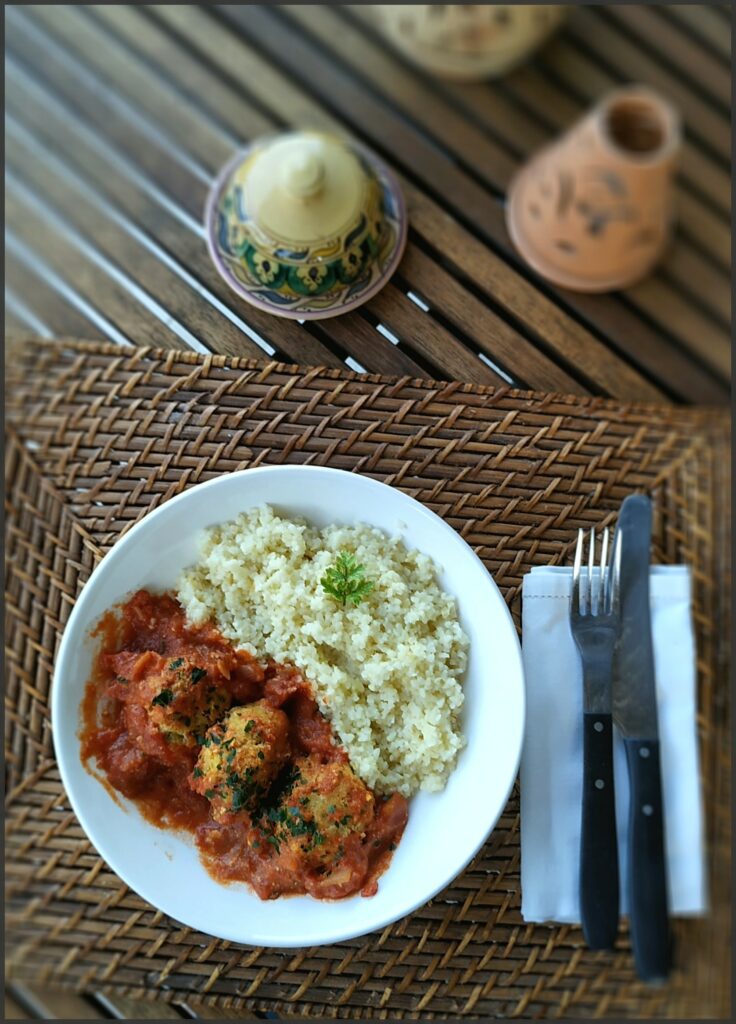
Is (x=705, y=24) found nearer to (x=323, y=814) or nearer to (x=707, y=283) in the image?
(x=707, y=283)

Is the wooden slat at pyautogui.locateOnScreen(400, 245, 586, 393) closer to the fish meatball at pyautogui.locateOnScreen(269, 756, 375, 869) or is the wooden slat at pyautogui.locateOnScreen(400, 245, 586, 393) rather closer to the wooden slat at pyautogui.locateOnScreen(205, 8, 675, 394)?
the wooden slat at pyautogui.locateOnScreen(205, 8, 675, 394)

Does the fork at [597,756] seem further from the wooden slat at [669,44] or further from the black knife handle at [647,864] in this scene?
the wooden slat at [669,44]

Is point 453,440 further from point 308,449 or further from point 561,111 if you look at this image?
point 561,111

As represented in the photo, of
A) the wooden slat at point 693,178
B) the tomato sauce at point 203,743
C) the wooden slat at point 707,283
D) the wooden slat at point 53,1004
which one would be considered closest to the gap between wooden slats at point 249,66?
the wooden slat at point 693,178

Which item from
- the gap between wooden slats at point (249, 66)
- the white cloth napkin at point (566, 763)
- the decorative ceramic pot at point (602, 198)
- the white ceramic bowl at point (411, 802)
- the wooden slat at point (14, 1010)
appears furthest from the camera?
the gap between wooden slats at point (249, 66)

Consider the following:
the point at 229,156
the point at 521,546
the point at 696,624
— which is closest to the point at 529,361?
the point at 521,546

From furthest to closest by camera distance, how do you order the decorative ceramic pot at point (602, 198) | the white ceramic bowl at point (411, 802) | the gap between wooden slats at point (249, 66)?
1. the gap between wooden slats at point (249, 66)
2. the white ceramic bowl at point (411, 802)
3. the decorative ceramic pot at point (602, 198)

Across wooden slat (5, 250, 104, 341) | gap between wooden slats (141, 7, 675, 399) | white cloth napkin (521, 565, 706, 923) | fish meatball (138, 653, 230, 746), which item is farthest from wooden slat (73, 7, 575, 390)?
fish meatball (138, 653, 230, 746)
